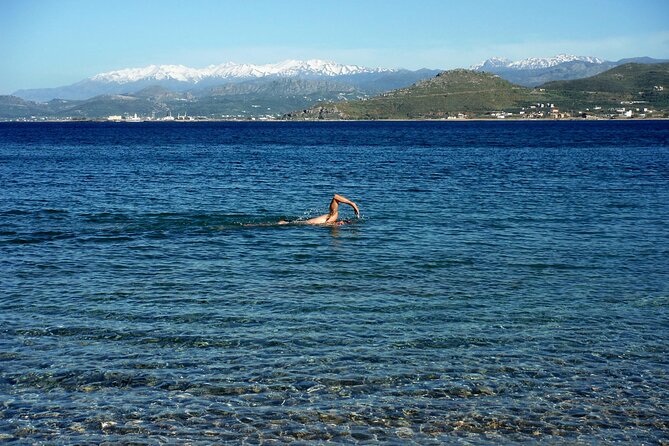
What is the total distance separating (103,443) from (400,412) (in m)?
5.19

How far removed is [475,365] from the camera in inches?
572

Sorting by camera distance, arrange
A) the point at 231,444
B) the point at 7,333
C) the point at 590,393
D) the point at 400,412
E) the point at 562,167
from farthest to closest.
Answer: the point at 562,167
the point at 7,333
the point at 590,393
the point at 400,412
the point at 231,444

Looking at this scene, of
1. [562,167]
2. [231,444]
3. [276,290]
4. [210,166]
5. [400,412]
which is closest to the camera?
[231,444]

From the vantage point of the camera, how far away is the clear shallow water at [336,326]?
482 inches

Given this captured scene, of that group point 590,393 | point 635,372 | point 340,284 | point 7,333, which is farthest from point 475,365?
point 7,333

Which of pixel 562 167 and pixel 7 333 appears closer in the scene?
pixel 7 333

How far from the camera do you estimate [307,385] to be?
44.4 ft

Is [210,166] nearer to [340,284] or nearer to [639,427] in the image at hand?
[340,284]

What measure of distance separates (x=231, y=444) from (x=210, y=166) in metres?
65.0

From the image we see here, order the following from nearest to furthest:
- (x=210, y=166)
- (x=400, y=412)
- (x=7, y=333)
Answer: (x=400, y=412) < (x=7, y=333) < (x=210, y=166)

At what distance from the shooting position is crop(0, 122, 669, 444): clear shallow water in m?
12.2

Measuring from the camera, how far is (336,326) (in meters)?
17.0

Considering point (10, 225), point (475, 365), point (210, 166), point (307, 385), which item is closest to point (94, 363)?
point (307, 385)

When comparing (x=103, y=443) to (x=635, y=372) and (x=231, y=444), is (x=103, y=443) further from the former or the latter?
(x=635, y=372)
